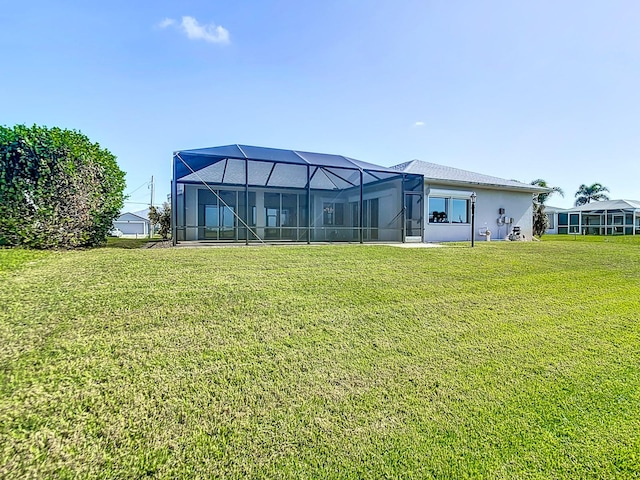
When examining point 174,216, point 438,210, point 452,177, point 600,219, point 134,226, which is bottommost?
point 174,216

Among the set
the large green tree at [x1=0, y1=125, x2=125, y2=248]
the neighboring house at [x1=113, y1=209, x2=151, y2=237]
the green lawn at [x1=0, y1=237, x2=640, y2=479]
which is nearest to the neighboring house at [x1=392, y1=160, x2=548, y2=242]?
the green lawn at [x1=0, y1=237, x2=640, y2=479]

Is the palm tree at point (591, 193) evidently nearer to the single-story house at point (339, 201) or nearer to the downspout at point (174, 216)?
the single-story house at point (339, 201)

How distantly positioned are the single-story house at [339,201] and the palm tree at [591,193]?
40904mm

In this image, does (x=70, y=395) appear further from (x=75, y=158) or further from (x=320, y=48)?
(x=320, y=48)

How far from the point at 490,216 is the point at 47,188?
648 inches

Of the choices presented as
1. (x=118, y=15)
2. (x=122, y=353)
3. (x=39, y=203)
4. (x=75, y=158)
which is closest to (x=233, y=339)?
(x=122, y=353)

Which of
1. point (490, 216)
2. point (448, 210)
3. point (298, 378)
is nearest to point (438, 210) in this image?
point (448, 210)

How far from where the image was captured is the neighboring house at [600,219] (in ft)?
101

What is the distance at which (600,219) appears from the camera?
32375mm

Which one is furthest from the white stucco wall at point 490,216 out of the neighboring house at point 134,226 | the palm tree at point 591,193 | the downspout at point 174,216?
the palm tree at point 591,193

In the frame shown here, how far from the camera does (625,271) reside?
791 cm

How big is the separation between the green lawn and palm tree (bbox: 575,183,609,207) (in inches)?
2108

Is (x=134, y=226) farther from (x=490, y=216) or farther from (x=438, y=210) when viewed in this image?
(x=490, y=216)

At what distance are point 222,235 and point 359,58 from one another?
8110 millimetres
